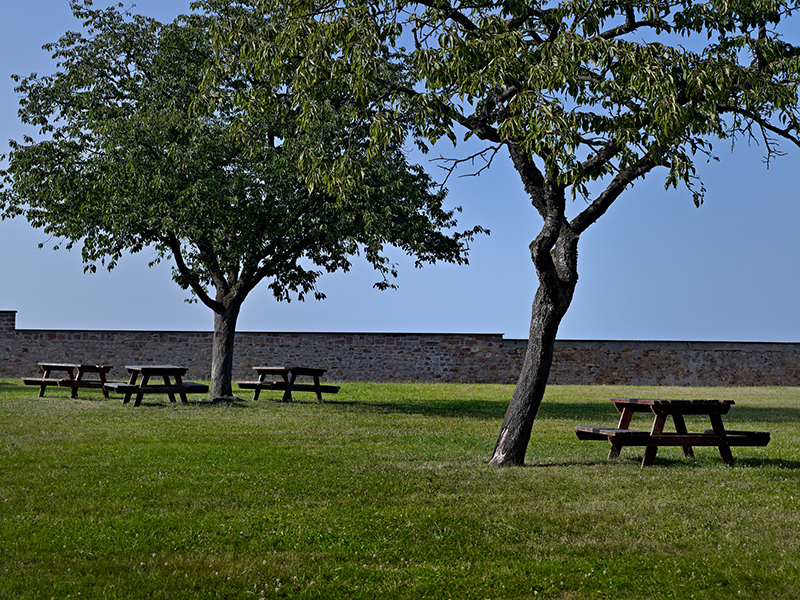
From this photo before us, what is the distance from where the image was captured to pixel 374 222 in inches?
566

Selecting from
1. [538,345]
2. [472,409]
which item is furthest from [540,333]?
[472,409]

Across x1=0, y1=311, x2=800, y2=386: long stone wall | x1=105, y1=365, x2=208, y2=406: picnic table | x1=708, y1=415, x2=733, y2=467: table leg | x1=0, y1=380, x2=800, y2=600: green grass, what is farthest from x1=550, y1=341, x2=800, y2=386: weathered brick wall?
x1=708, y1=415, x2=733, y2=467: table leg

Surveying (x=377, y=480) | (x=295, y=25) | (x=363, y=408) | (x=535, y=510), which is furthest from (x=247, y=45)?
(x=363, y=408)

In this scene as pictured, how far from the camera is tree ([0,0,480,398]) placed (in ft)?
48.8

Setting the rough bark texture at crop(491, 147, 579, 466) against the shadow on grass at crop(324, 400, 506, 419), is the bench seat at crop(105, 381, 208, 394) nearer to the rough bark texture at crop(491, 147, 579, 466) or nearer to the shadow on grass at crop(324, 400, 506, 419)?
the shadow on grass at crop(324, 400, 506, 419)

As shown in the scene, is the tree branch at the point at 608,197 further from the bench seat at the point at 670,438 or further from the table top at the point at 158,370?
the table top at the point at 158,370

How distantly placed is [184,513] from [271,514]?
65 cm

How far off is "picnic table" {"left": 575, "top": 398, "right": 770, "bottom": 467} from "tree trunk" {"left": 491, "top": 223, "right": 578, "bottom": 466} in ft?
2.91

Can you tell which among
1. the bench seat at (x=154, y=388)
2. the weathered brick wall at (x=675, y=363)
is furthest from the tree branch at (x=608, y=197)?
the weathered brick wall at (x=675, y=363)

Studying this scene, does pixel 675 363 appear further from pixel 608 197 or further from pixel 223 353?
pixel 608 197

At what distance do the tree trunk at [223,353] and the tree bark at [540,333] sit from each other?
33.0 ft

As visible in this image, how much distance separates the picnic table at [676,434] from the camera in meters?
8.23

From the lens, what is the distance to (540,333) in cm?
836

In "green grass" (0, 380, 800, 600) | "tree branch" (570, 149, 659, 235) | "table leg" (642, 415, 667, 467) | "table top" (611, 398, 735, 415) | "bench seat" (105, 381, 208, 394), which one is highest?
"tree branch" (570, 149, 659, 235)
